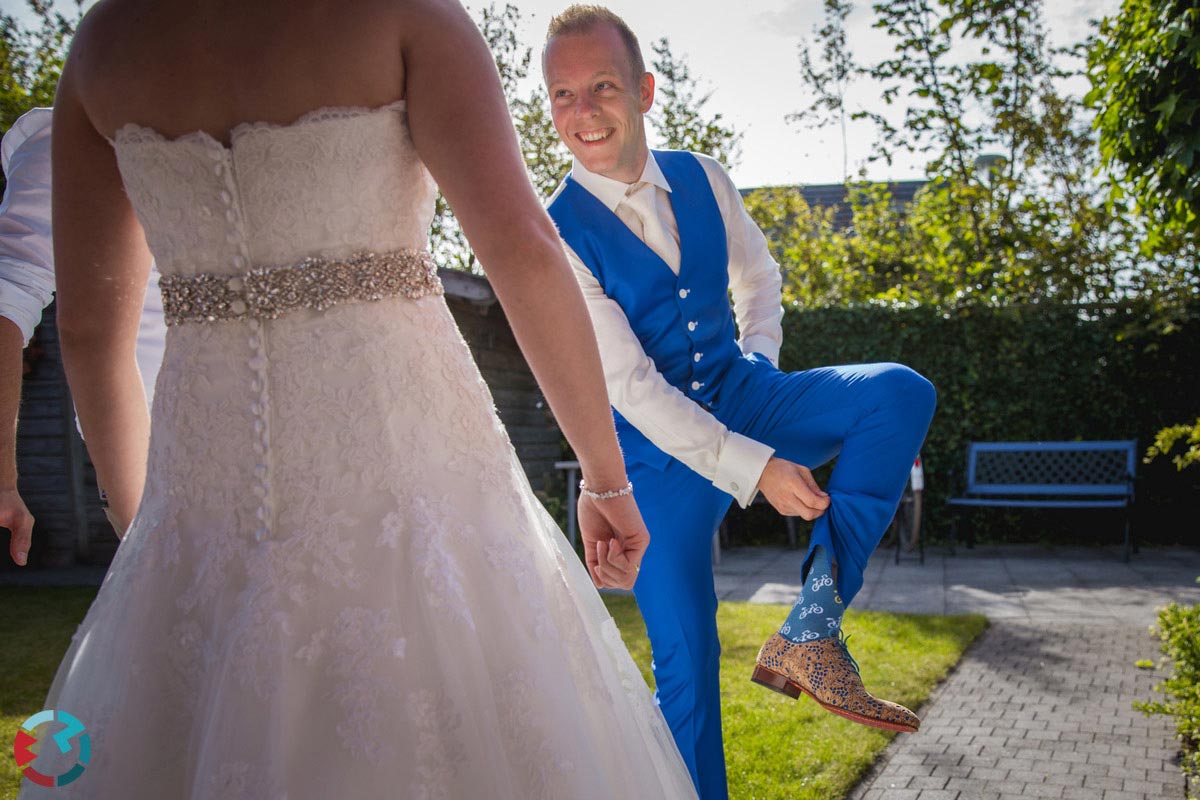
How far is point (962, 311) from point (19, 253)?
1032cm

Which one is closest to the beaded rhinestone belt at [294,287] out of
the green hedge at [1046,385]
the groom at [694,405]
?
the groom at [694,405]

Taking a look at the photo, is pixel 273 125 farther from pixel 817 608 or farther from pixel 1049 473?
pixel 1049 473

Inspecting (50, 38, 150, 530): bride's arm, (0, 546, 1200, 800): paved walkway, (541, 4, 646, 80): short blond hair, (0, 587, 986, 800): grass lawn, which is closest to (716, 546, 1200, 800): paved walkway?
(0, 546, 1200, 800): paved walkway

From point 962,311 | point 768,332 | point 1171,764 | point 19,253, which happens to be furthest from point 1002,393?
point 19,253

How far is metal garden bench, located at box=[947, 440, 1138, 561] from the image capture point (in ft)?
32.8

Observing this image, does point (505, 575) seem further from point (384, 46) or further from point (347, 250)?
point (384, 46)

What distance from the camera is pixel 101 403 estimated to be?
1.82m

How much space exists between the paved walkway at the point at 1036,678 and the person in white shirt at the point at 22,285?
287 centimetres

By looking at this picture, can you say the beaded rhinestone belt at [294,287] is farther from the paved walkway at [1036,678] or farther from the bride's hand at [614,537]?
the paved walkway at [1036,678]

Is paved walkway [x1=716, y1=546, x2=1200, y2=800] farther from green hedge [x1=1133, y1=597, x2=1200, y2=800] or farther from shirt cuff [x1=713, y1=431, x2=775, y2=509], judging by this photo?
shirt cuff [x1=713, y1=431, x2=775, y2=509]

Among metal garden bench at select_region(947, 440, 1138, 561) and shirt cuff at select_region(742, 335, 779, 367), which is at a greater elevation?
shirt cuff at select_region(742, 335, 779, 367)

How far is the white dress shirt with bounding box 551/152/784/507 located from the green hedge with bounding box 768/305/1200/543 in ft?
28.3

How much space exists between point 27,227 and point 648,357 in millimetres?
1606

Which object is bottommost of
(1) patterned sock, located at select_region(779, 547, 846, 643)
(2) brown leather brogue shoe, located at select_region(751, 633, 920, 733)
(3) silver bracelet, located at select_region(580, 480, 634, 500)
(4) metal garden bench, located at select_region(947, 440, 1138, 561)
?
(4) metal garden bench, located at select_region(947, 440, 1138, 561)
